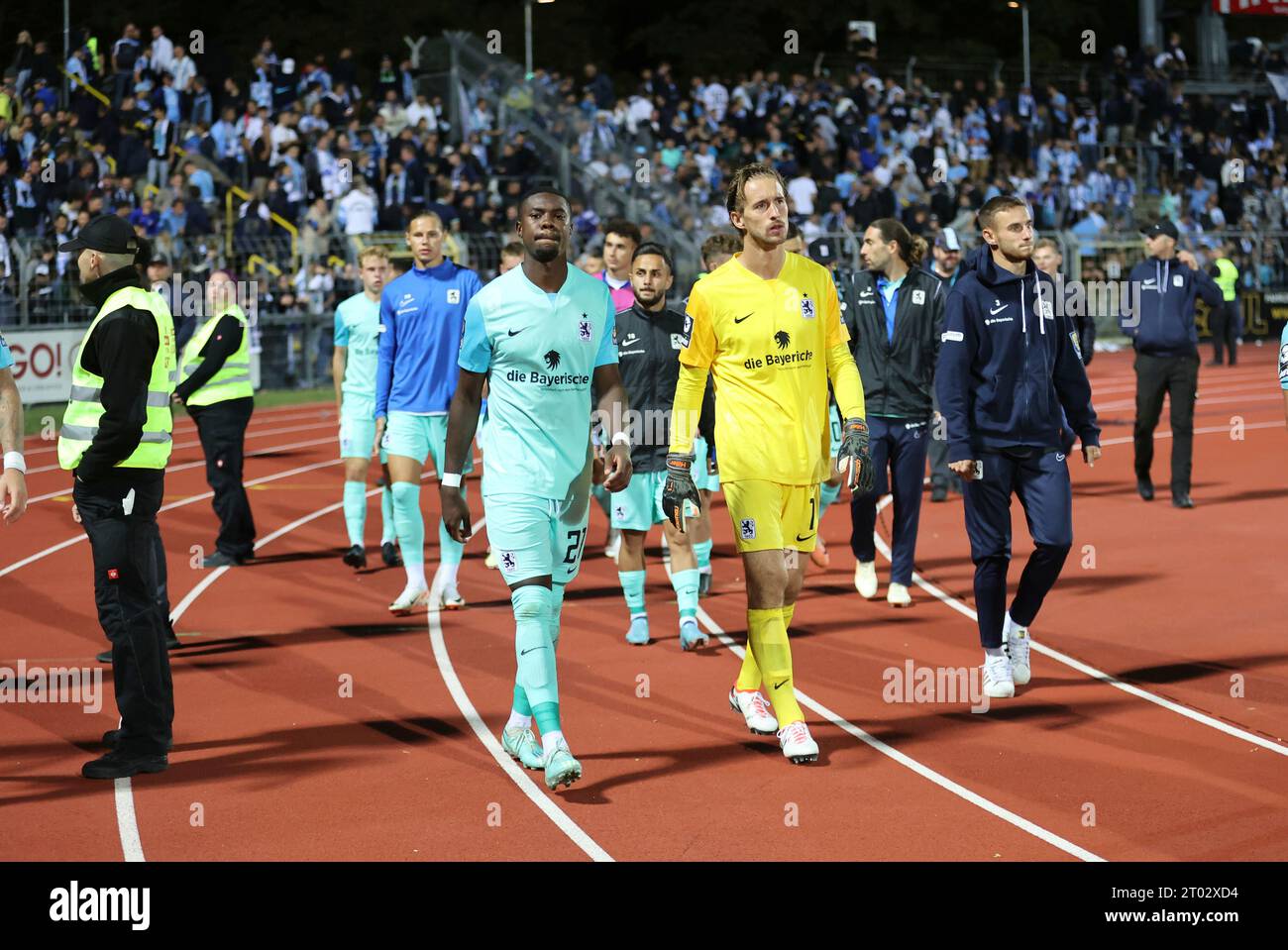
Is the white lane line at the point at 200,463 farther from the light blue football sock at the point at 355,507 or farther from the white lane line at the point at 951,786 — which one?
the white lane line at the point at 951,786

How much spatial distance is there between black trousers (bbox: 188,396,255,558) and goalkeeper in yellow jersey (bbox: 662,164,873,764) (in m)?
6.24

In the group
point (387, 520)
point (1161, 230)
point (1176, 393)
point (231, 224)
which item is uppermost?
point (231, 224)

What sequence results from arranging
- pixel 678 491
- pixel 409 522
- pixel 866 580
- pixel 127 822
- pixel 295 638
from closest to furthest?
1. pixel 127 822
2. pixel 678 491
3. pixel 295 638
4. pixel 409 522
5. pixel 866 580

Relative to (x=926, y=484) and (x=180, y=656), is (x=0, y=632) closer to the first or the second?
(x=180, y=656)

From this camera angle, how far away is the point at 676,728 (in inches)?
318

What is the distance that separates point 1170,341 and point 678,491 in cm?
877

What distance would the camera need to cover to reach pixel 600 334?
→ 7273 mm

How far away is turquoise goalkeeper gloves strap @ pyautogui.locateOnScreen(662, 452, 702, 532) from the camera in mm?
7340

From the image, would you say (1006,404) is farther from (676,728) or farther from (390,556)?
(390,556)

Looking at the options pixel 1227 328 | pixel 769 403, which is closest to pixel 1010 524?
pixel 769 403

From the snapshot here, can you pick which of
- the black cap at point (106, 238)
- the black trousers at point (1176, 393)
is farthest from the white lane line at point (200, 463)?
the black cap at point (106, 238)

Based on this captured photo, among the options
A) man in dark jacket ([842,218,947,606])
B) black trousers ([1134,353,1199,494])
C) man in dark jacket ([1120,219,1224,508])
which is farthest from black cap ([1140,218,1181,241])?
man in dark jacket ([842,218,947,606])

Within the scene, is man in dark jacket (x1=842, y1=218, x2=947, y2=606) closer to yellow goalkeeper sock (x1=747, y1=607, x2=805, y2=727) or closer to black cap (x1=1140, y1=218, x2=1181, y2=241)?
yellow goalkeeper sock (x1=747, y1=607, x2=805, y2=727)
